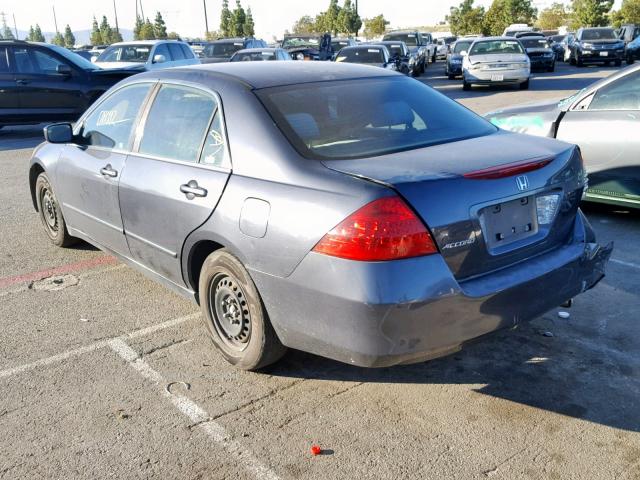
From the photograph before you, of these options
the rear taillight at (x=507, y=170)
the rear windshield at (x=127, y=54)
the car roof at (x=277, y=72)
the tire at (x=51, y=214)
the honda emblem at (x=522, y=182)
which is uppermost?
the car roof at (x=277, y=72)

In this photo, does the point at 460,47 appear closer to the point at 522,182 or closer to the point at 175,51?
the point at 175,51

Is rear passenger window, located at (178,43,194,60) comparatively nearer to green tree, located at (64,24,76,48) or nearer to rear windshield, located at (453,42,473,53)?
rear windshield, located at (453,42,473,53)

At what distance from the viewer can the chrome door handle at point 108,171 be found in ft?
14.9

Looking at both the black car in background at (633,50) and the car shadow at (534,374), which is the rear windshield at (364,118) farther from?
the black car in background at (633,50)

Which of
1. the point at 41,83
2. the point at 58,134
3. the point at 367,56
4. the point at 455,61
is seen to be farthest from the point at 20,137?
the point at 455,61

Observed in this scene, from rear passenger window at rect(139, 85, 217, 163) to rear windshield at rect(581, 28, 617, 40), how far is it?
3073cm

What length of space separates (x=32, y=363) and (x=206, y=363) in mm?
1032

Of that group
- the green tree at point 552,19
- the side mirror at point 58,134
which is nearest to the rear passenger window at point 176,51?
the side mirror at point 58,134

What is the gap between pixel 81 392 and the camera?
358 centimetres

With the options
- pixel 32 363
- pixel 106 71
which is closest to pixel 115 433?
pixel 32 363

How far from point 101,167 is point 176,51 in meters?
14.3

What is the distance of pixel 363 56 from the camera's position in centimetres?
1936

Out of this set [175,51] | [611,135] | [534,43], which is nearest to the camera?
[611,135]

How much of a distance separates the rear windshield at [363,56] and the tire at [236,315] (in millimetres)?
16342
